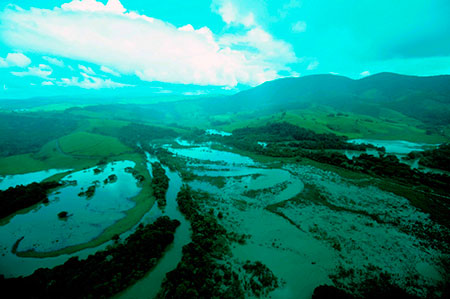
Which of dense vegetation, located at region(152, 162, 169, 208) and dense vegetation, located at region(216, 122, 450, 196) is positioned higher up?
dense vegetation, located at region(216, 122, 450, 196)

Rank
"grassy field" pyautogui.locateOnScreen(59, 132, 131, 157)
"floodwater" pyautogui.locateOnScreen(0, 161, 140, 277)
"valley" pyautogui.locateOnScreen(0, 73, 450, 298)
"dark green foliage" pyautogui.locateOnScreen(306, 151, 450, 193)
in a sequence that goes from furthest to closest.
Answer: "grassy field" pyautogui.locateOnScreen(59, 132, 131, 157), "dark green foliage" pyautogui.locateOnScreen(306, 151, 450, 193), "floodwater" pyautogui.locateOnScreen(0, 161, 140, 277), "valley" pyautogui.locateOnScreen(0, 73, 450, 298)

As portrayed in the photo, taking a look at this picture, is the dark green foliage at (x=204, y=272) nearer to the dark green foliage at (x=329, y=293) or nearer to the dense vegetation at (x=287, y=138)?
the dark green foliage at (x=329, y=293)

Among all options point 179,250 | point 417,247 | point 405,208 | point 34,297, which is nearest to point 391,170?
point 405,208

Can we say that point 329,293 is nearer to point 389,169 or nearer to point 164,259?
point 164,259

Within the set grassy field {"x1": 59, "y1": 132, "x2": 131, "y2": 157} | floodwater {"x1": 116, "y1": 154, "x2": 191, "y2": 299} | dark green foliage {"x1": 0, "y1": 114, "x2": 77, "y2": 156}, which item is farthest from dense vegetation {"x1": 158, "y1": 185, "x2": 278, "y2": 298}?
dark green foliage {"x1": 0, "y1": 114, "x2": 77, "y2": 156}

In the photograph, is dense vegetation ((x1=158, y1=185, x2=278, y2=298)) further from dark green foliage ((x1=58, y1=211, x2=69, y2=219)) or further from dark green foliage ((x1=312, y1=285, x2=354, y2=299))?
dark green foliage ((x1=58, y1=211, x2=69, y2=219))

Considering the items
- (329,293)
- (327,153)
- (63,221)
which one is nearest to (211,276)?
(329,293)
